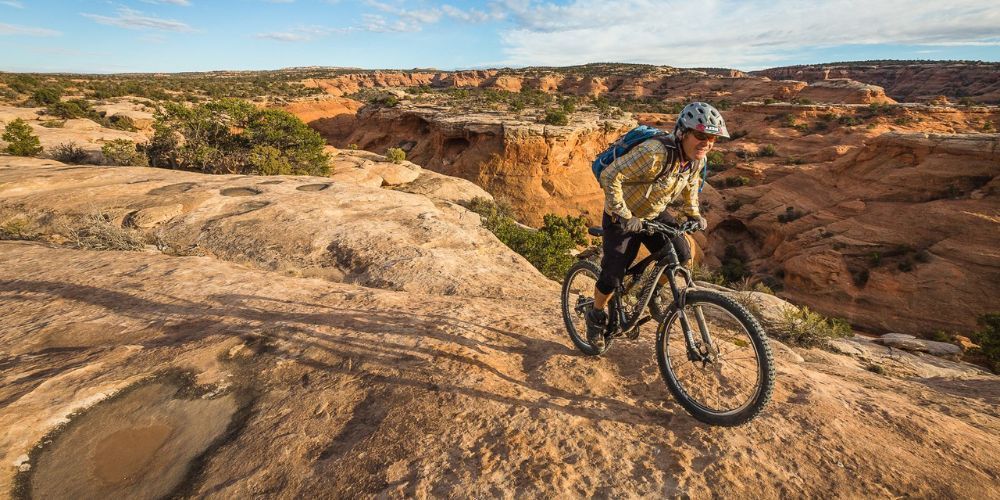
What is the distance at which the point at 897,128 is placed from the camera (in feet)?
109

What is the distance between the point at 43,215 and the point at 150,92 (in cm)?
4756

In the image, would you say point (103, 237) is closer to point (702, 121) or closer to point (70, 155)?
point (702, 121)

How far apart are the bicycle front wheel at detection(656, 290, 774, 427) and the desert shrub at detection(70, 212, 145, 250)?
8371 millimetres

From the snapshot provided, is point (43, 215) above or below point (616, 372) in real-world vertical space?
above

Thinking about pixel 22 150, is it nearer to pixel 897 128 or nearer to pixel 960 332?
pixel 960 332

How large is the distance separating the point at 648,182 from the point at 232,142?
1798cm

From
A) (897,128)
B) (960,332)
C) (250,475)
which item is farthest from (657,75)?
(250,475)

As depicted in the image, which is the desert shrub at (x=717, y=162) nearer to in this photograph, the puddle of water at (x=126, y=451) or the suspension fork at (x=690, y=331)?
the suspension fork at (x=690, y=331)

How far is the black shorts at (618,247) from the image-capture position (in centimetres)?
356

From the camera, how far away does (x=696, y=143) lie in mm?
3139

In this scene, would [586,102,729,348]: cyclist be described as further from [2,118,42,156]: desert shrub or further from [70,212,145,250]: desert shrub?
[2,118,42,156]: desert shrub

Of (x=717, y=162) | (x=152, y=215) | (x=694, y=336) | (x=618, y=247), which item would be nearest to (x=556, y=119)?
(x=717, y=162)

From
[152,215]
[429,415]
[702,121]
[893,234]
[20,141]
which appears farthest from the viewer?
[893,234]

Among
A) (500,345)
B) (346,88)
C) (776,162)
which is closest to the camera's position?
(500,345)
